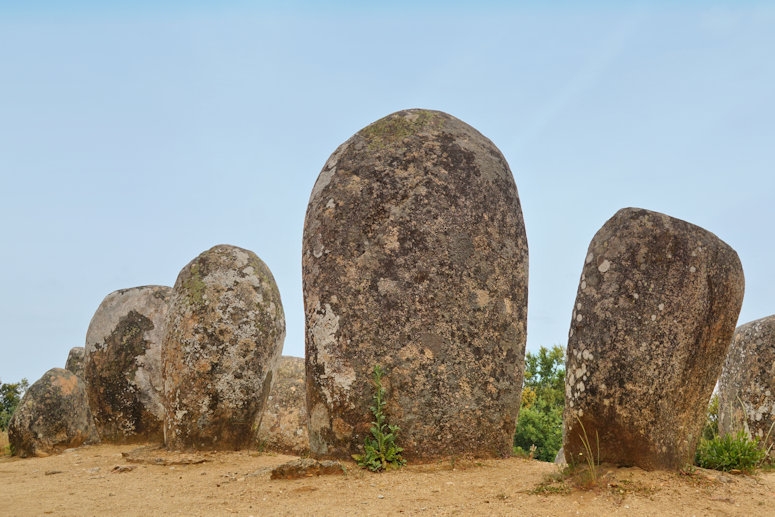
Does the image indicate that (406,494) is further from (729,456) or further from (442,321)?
(729,456)

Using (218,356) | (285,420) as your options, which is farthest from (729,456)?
(285,420)

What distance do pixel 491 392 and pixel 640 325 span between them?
7.17 ft

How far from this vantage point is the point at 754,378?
491 inches

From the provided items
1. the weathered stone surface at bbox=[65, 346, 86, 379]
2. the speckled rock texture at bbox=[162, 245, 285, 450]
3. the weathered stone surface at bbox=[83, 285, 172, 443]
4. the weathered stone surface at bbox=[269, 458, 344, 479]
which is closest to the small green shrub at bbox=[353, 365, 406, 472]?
the weathered stone surface at bbox=[269, 458, 344, 479]

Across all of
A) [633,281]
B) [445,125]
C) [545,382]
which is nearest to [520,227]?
[445,125]

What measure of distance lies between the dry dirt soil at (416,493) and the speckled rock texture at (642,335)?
1.11 feet

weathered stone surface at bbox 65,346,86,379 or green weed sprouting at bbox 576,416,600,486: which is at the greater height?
weathered stone surface at bbox 65,346,86,379

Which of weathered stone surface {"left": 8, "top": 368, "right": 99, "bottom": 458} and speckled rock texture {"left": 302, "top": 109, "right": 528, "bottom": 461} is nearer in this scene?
speckled rock texture {"left": 302, "top": 109, "right": 528, "bottom": 461}

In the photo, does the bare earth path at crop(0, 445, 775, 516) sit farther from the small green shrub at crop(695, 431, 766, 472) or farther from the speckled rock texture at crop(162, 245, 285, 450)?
the speckled rock texture at crop(162, 245, 285, 450)

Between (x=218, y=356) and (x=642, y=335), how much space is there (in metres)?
6.60

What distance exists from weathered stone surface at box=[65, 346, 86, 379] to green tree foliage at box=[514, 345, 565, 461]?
34.5ft

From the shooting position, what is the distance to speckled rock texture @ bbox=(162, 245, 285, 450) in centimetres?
1102

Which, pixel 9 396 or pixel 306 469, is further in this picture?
pixel 9 396

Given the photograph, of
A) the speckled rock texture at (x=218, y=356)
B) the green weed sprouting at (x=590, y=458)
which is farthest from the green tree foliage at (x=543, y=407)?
the green weed sprouting at (x=590, y=458)
